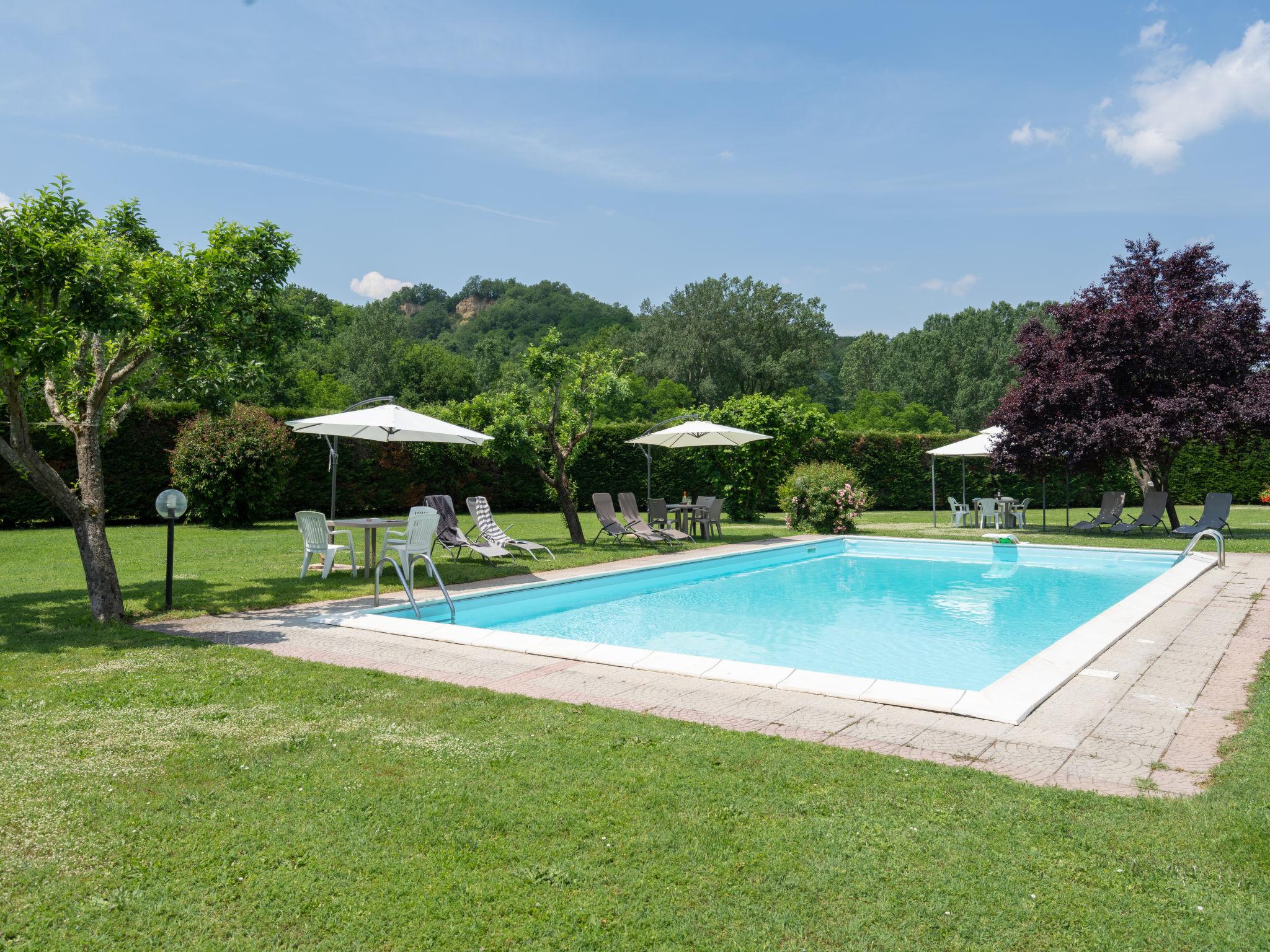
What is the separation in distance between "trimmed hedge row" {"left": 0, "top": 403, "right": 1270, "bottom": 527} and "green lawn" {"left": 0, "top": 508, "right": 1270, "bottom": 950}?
13.6 m

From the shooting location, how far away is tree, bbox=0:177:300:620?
635 cm

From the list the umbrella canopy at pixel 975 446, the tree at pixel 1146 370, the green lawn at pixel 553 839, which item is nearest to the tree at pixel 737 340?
the umbrella canopy at pixel 975 446

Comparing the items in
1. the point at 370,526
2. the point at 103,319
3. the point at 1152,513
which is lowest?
the point at 1152,513

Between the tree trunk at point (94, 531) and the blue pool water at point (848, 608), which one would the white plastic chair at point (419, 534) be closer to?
the blue pool water at point (848, 608)

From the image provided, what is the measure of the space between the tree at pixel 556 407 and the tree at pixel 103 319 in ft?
18.7

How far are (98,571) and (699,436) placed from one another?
10780 millimetres

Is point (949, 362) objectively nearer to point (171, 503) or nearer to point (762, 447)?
point (762, 447)

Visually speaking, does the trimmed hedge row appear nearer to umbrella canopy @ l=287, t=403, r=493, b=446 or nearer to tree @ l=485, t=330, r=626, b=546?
tree @ l=485, t=330, r=626, b=546

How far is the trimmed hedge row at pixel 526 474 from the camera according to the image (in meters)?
16.6

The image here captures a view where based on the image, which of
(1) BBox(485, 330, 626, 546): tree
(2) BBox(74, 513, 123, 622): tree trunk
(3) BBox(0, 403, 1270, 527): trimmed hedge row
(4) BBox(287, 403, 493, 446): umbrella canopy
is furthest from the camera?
(3) BBox(0, 403, 1270, 527): trimmed hedge row

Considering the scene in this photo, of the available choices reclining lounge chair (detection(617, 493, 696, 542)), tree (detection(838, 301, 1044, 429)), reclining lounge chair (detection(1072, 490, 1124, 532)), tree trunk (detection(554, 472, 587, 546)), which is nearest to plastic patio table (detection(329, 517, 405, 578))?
tree trunk (detection(554, 472, 587, 546))

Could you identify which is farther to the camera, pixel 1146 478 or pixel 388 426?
pixel 1146 478

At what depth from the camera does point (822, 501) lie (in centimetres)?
1741

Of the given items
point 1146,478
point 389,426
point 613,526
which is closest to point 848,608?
point 613,526
